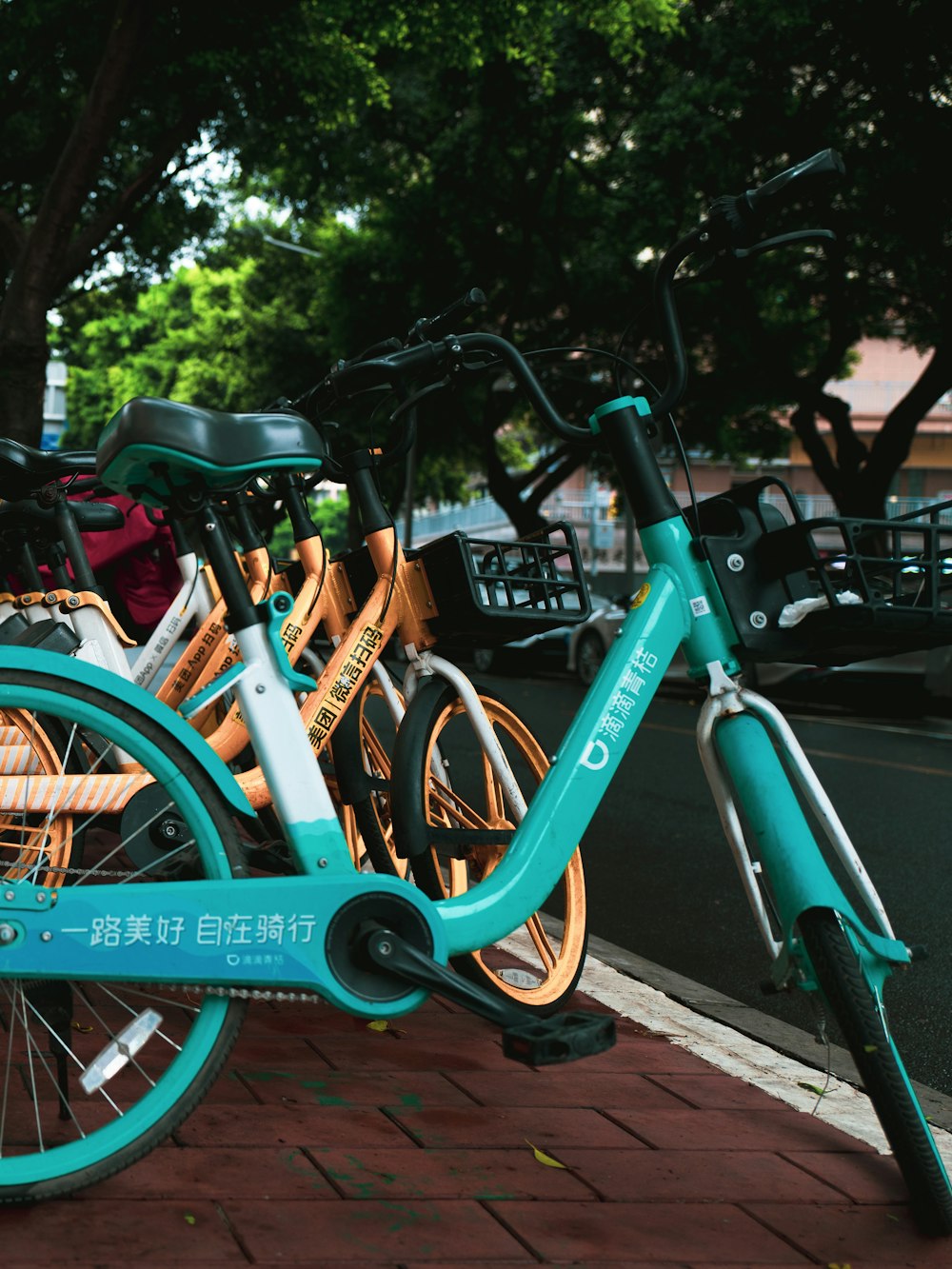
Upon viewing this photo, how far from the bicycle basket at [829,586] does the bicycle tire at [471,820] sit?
89 centimetres

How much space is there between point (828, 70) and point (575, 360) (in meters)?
9.23

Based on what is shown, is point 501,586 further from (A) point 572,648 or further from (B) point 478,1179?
(A) point 572,648

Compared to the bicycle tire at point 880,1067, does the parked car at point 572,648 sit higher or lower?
lower

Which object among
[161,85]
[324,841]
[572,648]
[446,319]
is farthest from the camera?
[572,648]

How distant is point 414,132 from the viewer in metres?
22.7

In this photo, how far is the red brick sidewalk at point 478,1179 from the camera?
237 cm

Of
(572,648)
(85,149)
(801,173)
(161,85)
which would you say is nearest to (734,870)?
(801,173)

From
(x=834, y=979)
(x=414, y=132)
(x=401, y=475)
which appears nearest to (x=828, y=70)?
(x=414, y=132)

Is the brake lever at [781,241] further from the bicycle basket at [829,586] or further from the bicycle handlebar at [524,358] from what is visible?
the bicycle basket at [829,586]

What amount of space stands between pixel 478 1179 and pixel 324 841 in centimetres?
67

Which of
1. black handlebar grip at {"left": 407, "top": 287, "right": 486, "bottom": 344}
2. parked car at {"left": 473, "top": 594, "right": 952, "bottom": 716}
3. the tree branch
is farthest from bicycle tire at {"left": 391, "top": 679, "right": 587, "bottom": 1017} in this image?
parked car at {"left": 473, "top": 594, "right": 952, "bottom": 716}

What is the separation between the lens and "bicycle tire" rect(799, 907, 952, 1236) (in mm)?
2596

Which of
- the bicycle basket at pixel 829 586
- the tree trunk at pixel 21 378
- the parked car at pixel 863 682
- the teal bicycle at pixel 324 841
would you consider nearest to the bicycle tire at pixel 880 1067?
the teal bicycle at pixel 324 841

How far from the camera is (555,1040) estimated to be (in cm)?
250
